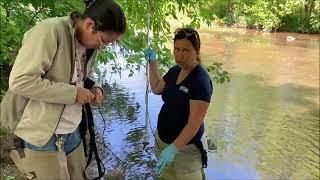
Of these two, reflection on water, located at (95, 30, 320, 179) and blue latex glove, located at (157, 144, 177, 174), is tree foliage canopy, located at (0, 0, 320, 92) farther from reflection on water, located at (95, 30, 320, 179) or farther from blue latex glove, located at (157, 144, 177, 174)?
reflection on water, located at (95, 30, 320, 179)

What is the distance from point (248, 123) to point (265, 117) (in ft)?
1.79

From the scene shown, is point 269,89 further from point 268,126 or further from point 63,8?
point 63,8

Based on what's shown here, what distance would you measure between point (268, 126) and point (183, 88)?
600 centimetres

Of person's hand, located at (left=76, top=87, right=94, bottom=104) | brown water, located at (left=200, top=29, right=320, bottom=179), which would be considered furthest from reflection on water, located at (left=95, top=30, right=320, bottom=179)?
person's hand, located at (left=76, top=87, right=94, bottom=104)

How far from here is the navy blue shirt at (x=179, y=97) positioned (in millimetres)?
2523

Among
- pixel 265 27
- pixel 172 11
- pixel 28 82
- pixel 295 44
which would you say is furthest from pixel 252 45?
pixel 28 82

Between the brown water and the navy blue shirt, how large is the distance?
3.77 metres

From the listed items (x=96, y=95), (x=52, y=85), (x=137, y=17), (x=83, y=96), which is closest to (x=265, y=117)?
(x=137, y=17)

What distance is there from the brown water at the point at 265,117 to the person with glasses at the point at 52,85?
4763 mm

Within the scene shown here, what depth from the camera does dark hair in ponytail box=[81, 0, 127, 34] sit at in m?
1.66

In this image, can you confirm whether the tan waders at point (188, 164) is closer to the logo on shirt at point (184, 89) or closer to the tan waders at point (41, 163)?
the logo on shirt at point (184, 89)

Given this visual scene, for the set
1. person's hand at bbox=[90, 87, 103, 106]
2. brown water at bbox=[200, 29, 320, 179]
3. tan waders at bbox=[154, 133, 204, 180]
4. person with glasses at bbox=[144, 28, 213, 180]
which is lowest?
brown water at bbox=[200, 29, 320, 179]

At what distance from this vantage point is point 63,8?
3.57 metres

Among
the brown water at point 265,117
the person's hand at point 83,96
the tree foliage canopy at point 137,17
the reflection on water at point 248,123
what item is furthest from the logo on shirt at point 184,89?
the brown water at point 265,117
